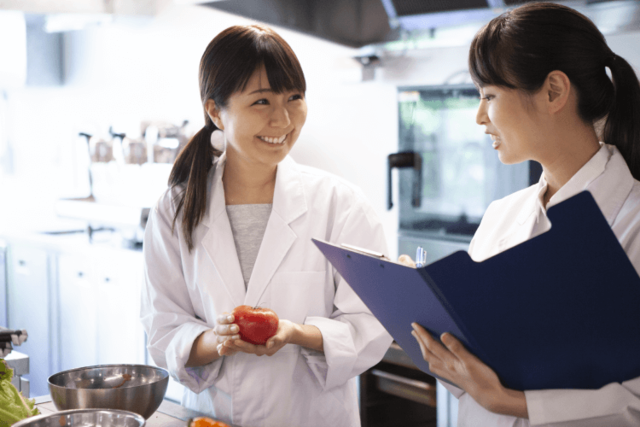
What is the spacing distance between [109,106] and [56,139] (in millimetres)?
659

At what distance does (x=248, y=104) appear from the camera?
4.33 feet

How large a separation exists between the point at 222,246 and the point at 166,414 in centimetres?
38

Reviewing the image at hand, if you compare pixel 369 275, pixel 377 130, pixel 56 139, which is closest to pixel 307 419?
pixel 369 275

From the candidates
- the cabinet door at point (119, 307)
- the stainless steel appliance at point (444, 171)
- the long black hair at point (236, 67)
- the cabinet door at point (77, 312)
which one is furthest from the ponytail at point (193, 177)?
the cabinet door at point (77, 312)

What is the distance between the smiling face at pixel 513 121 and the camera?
102 cm

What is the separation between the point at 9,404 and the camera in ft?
3.29

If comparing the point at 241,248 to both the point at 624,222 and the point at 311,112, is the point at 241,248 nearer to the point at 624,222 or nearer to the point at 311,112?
the point at 624,222

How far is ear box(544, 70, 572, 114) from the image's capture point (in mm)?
986

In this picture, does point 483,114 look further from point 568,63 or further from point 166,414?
point 166,414

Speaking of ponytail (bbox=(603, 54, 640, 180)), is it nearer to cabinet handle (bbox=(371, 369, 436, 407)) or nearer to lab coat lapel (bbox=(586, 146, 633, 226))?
lab coat lapel (bbox=(586, 146, 633, 226))

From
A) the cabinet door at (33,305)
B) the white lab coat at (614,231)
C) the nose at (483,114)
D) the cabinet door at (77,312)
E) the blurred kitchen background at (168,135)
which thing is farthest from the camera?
the cabinet door at (33,305)

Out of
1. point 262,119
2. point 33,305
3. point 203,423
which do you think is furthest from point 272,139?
point 33,305

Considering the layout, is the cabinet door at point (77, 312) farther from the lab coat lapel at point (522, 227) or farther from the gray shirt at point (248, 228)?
the lab coat lapel at point (522, 227)

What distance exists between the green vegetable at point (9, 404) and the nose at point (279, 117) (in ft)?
2.32
